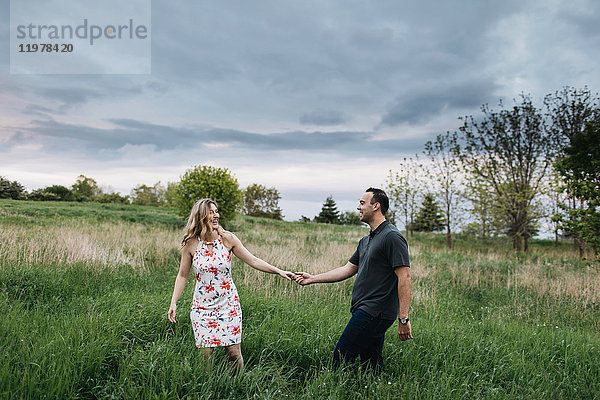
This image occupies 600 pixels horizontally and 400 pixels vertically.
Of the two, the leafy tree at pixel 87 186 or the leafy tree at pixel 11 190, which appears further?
the leafy tree at pixel 87 186

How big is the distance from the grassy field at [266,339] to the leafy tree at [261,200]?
5016cm

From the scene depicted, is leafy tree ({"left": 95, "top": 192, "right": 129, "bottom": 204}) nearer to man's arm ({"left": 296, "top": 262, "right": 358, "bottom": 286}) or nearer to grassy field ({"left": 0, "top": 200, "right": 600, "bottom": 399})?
grassy field ({"left": 0, "top": 200, "right": 600, "bottom": 399})

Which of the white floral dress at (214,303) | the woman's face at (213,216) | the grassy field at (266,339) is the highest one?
the woman's face at (213,216)

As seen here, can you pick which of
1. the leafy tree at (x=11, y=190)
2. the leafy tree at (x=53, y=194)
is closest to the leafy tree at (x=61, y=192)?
the leafy tree at (x=53, y=194)

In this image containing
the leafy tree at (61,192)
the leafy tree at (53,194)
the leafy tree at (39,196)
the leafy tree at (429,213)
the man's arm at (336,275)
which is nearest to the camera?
the man's arm at (336,275)

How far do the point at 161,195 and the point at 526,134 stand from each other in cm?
6471

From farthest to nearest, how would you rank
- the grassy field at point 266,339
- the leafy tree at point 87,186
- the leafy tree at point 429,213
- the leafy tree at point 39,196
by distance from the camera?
the leafy tree at point 87,186
the leafy tree at point 39,196
the leafy tree at point 429,213
the grassy field at point 266,339

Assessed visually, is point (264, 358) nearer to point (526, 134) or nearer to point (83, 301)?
point (83, 301)

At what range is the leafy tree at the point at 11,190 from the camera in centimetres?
2353

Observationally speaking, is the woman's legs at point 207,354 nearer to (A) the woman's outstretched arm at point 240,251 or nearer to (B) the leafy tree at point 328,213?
(A) the woman's outstretched arm at point 240,251

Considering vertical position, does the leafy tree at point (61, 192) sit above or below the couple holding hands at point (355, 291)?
above

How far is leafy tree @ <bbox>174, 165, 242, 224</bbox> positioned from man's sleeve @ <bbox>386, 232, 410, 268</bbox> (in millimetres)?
15952

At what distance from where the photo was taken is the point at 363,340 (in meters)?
3.84

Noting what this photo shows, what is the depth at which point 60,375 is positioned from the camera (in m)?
3.13
